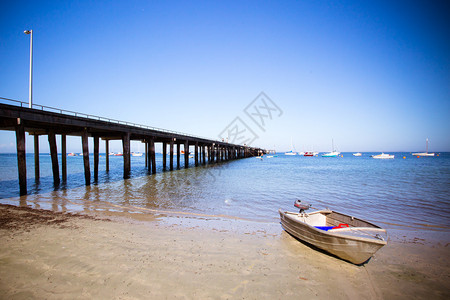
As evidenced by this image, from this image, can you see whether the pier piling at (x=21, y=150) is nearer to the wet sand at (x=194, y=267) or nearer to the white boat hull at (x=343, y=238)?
the wet sand at (x=194, y=267)

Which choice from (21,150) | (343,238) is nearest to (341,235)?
(343,238)

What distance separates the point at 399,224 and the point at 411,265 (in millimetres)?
4697

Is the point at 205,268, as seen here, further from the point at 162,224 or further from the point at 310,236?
the point at 162,224

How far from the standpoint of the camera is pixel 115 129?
21.3 m

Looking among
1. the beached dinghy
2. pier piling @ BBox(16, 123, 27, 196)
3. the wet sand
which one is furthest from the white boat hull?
pier piling @ BBox(16, 123, 27, 196)

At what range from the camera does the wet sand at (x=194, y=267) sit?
14.1ft

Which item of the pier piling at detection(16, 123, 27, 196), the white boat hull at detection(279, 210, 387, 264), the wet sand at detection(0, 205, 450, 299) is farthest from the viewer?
the pier piling at detection(16, 123, 27, 196)

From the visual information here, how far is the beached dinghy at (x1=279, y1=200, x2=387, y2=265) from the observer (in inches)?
203

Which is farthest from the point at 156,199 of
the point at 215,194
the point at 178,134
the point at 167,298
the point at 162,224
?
the point at 178,134

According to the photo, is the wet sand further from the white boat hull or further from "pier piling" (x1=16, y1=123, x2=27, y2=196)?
"pier piling" (x1=16, y1=123, x2=27, y2=196)

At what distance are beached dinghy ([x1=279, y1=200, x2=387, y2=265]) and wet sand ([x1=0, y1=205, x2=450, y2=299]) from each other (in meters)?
0.34

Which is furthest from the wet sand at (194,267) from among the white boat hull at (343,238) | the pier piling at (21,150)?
the pier piling at (21,150)

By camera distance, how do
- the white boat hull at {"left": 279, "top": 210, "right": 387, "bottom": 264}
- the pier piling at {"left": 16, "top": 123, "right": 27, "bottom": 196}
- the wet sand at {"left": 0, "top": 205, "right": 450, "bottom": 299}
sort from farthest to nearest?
the pier piling at {"left": 16, "top": 123, "right": 27, "bottom": 196}
the white boat hull at {"left": 279, "top": 210, "right": 387, "bottom": 264}
the wet sand at {"left": 0, "top": 205, "right": 450, "bottom": 299}

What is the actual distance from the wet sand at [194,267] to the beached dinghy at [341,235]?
336 millimetres
